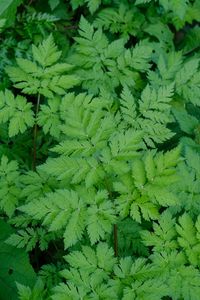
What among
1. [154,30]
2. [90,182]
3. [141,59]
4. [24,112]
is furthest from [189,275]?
[154,30]

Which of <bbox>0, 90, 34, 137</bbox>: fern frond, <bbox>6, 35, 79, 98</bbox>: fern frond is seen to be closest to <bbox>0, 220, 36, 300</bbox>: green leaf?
<bbox>0, 90, 34, 137</bbox>: fern frond

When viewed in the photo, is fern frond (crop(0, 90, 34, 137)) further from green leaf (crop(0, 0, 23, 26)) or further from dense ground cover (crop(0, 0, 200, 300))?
green leaf (crop(0, 0, 23, 26))

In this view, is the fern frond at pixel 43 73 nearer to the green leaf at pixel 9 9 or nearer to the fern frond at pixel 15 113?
the fern frond at pixel 15 113

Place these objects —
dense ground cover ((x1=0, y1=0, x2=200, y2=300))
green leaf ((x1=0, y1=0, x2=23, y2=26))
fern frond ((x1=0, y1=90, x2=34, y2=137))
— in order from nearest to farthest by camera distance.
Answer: dense ground cover ((x1=0, y1=0, x2=200, y2=300))
fern frond ((x1=0, y1=90, x2=34, y2=137))
green leaf ((x1=0, y1=0, x2=23, y2=26))

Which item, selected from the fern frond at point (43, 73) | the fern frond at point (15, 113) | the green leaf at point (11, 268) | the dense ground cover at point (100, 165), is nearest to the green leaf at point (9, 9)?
the dense ground cover at point (100, 165)

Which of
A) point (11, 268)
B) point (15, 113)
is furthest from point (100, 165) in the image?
point (11, 268)

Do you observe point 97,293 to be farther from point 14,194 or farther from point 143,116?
point 143,116

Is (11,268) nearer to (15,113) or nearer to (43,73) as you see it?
(15,113)

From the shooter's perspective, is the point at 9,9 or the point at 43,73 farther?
the point at 9,9
